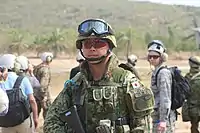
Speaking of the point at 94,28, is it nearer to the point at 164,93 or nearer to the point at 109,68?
the point at 109,68

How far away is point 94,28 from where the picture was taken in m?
4.09

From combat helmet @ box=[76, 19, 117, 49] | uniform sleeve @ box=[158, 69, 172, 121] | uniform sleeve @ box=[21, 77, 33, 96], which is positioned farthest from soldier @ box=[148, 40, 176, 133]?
combat helmet @ box=[76, 19, 117, 49]

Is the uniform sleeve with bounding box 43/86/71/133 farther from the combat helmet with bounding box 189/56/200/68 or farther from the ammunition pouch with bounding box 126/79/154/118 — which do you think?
the combat helmet with bounding box 189/56/200/68

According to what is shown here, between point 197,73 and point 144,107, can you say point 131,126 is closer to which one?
point 144,107

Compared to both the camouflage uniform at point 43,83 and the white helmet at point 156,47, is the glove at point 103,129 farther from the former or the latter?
the camouflage uniform at point 43,83

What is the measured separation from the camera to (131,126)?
159 inches

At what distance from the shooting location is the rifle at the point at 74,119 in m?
3.93

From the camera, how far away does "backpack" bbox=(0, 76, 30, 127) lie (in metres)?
6.77

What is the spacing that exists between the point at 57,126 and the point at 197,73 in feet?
17.2

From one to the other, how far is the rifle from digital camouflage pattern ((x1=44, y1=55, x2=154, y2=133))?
0.31 feet

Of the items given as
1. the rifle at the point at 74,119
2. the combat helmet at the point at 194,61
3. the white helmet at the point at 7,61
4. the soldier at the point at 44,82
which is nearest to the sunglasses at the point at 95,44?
the rifle at the point at 74,119

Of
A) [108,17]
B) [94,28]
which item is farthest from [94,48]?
[108,17]

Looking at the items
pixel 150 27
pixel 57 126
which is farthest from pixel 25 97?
pixel 150 27

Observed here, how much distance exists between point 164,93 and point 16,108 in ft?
6.10
